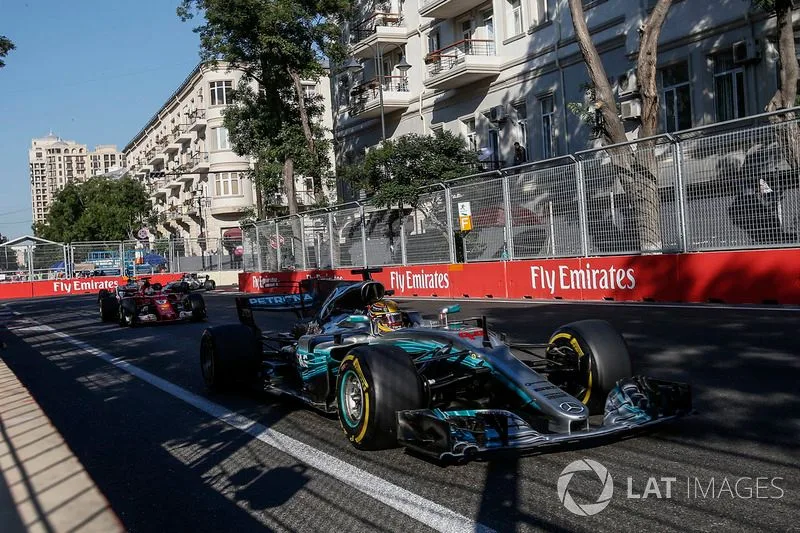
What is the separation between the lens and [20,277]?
41.3 m

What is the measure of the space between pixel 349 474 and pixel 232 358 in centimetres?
295

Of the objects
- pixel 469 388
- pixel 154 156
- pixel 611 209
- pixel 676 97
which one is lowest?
pixel 469 388

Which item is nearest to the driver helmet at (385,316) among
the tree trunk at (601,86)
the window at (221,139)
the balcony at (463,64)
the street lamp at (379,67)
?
the tree trunk at (601,86)

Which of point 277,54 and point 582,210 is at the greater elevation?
point 277,54

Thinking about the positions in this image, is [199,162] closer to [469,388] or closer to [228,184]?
[228,184]

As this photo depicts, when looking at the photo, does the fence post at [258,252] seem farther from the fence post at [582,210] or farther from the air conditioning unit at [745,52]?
the air conditioning unit at [745,52]

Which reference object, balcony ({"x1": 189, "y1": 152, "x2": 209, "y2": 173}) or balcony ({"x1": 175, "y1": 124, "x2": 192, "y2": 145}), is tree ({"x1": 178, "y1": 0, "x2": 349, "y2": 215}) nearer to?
balcony ({"x1": 189, "y1": 152, "x2": 209, "y2": 173})

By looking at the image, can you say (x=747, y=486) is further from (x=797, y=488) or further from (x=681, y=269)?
(x=681, y=269)

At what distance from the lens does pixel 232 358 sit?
737 centimetres

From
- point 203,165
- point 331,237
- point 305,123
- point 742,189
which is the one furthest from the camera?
point 203,165

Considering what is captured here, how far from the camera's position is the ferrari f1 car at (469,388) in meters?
4.48

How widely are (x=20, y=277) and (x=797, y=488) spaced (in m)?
43.0

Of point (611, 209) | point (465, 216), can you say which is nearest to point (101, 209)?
point (465, 216)

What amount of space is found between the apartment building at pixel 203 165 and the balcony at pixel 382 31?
563 inches
